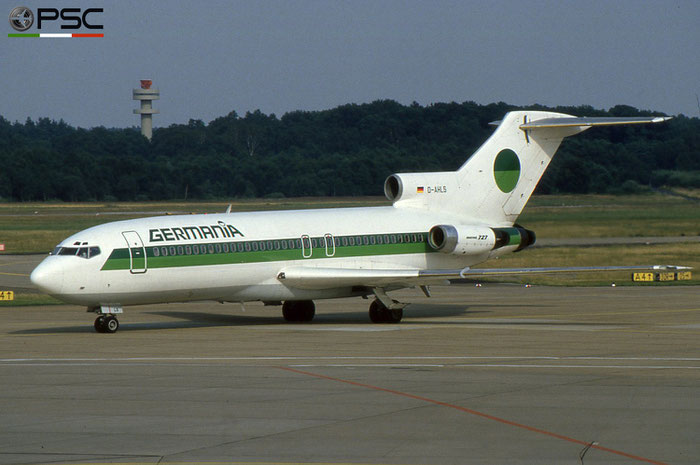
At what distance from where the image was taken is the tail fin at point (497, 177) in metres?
34.2

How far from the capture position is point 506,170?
3516cm

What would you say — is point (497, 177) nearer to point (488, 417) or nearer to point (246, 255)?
point (246, 255)

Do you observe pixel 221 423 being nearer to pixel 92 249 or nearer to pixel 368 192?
pixel 92 249

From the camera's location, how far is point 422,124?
105 metres

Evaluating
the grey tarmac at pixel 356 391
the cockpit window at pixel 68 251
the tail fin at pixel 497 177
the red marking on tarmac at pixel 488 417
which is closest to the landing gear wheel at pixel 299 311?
the grey tarmac at pixel 356 391

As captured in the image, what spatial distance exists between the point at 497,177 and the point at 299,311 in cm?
833

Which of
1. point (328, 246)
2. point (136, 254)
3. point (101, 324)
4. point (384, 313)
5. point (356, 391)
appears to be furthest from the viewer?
point (384, 313)

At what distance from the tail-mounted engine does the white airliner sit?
0.05 metres

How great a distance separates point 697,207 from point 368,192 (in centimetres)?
3101

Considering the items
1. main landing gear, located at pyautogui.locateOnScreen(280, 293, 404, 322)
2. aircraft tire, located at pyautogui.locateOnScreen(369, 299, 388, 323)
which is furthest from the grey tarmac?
aircraft tire, located at pyautogui.locateOnScreen(369, 299, 388, 323)

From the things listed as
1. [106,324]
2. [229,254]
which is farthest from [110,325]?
[229,254]

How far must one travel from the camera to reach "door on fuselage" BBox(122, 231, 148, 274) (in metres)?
27.8

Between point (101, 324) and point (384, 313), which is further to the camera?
point (384, 313)

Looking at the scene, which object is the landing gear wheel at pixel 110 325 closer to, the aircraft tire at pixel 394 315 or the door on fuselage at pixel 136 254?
the door on fuselage at pixel 136 254
